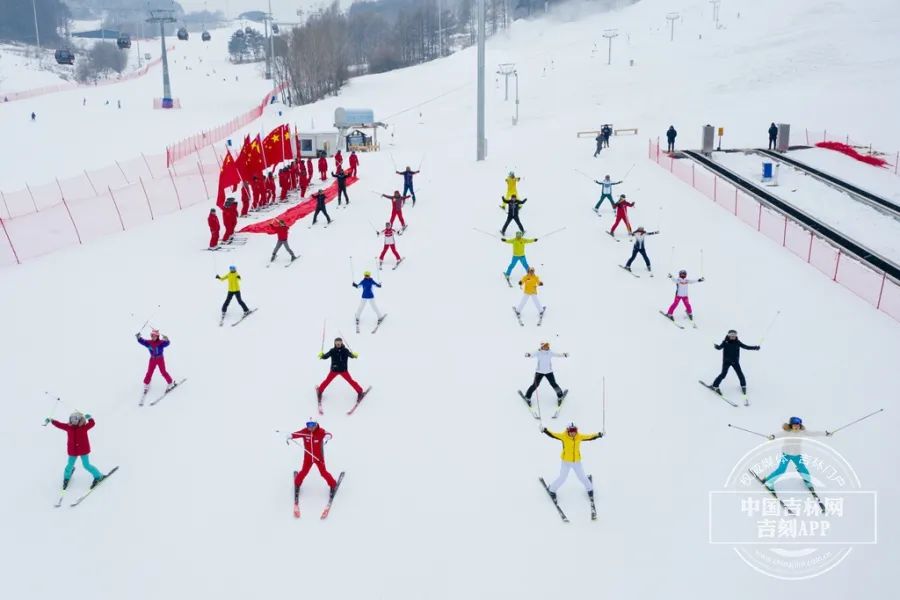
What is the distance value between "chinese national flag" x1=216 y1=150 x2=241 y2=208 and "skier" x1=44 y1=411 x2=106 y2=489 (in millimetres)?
14226

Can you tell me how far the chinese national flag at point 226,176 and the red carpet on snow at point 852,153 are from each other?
87.3 feet

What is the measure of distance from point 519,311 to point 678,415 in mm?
4932

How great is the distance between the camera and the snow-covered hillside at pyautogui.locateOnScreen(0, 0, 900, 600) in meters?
9.58

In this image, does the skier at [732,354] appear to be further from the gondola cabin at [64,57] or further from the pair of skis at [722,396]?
the gondola cabin at [64,57]

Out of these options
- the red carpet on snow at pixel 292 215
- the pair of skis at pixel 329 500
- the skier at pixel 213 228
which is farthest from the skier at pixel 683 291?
the skier at pixel 213 228

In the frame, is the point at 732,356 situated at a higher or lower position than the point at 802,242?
lower

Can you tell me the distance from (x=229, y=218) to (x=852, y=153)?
2790 cm

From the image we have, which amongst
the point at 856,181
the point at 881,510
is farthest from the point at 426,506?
the point at 856,181

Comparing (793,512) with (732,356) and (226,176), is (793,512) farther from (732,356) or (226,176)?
(226,176)

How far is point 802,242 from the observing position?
21.8 metres

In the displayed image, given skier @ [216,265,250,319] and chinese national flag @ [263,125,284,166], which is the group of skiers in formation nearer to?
skier @ [216,265,250,319]

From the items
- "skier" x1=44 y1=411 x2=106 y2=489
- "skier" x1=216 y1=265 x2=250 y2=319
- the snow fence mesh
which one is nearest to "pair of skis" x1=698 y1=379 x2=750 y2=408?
the snow fence mesh

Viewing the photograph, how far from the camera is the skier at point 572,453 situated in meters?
10.3

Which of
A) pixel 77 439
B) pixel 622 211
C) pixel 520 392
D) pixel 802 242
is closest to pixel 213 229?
pixel 622 211
